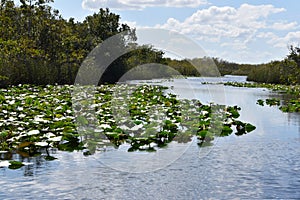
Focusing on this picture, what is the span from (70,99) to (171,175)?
9.99m

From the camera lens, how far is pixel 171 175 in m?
7.57

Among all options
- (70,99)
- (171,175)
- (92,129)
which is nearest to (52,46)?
(70,99)

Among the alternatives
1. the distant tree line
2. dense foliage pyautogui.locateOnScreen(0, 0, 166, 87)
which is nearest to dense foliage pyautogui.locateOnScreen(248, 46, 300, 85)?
the distant tree line

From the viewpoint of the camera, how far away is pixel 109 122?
1180 cm

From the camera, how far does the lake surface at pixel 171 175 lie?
655 centimetres

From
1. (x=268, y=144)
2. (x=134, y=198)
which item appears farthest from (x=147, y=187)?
(x=268, y=144)

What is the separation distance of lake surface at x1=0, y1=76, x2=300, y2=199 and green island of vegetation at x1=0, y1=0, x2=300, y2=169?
2.16 feet

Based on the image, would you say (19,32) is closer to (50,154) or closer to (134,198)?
(50,154)

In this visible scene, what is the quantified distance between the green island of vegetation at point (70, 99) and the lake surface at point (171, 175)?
2.16 feet

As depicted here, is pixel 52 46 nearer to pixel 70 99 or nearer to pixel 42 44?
pixel 42 44

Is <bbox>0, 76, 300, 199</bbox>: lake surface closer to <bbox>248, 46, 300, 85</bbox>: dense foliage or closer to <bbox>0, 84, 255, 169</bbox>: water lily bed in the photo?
<bbox>0, 84, 255, 169</bbox>: water lily bed

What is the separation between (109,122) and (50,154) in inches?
118

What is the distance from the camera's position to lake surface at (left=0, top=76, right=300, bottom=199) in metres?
6.55

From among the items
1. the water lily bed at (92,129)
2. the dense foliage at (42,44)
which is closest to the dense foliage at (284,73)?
the dense foliage at (42,44)
